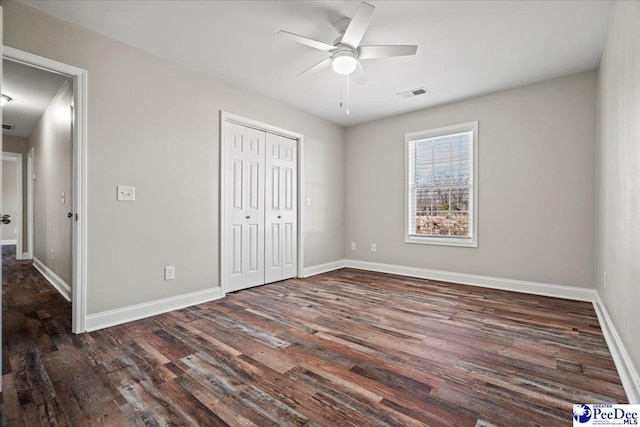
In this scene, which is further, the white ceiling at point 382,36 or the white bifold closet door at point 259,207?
the white bifold closet door at point 259,207

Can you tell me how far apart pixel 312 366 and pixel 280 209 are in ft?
8.97

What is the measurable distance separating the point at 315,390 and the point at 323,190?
369 centimetres

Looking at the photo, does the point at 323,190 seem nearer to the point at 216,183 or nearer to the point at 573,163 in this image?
the point at 216,183

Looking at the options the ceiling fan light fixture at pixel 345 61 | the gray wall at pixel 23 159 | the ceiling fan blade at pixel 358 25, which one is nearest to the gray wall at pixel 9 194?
the gray wall at pixel 23 159

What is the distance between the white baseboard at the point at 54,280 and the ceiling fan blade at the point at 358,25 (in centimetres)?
398

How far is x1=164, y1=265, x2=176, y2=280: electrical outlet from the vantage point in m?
3.06

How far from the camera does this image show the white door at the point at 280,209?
424 cm

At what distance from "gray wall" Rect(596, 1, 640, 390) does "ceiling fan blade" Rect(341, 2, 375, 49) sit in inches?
58.6

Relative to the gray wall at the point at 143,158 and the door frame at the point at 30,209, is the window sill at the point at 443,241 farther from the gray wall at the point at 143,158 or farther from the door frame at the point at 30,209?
the door frame at the point at 30,209

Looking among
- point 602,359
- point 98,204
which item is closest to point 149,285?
point 98,204

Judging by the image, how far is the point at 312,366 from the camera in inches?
76.6

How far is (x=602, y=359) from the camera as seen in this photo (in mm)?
2023

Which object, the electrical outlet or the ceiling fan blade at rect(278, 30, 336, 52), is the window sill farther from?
the electrical outlet

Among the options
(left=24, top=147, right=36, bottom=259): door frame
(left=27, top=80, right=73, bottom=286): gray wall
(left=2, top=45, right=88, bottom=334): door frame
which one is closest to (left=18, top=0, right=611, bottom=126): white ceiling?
(left=2, top=45, right=88, bottom=334): door frame
